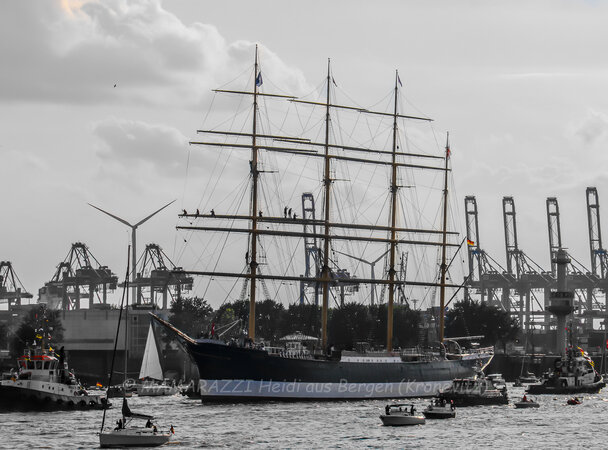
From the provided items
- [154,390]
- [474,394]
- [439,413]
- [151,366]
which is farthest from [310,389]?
[151,366]

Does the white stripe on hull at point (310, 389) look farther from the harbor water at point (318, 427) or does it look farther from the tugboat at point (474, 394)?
the tugboat at point (474, 394)

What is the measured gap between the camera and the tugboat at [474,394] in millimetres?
129375

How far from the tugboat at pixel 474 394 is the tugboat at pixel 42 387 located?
38.3 m

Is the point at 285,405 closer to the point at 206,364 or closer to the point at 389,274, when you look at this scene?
the point at 206,364

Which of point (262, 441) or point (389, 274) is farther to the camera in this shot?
point (389, 274)

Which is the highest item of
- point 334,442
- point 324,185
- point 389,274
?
point 324,185

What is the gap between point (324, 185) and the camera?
501 ft

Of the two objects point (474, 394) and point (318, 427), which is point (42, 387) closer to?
point (318, 427)

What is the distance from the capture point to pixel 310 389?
137500 millimetres

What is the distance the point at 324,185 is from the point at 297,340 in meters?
20.2

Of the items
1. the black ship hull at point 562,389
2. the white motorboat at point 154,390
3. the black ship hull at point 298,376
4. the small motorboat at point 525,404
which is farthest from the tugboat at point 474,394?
the white motorboat at point 154,390

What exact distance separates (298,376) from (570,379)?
45.9 metres

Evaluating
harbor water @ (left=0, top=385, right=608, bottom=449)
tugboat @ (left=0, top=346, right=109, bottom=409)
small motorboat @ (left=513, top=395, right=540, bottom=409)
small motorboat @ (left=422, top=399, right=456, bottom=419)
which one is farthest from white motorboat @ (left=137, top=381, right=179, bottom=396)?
small motorboat @ (left=422, top=399, right=456, bottom=419)

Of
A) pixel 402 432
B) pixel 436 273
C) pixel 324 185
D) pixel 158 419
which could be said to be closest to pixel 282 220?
pixel 324 185
